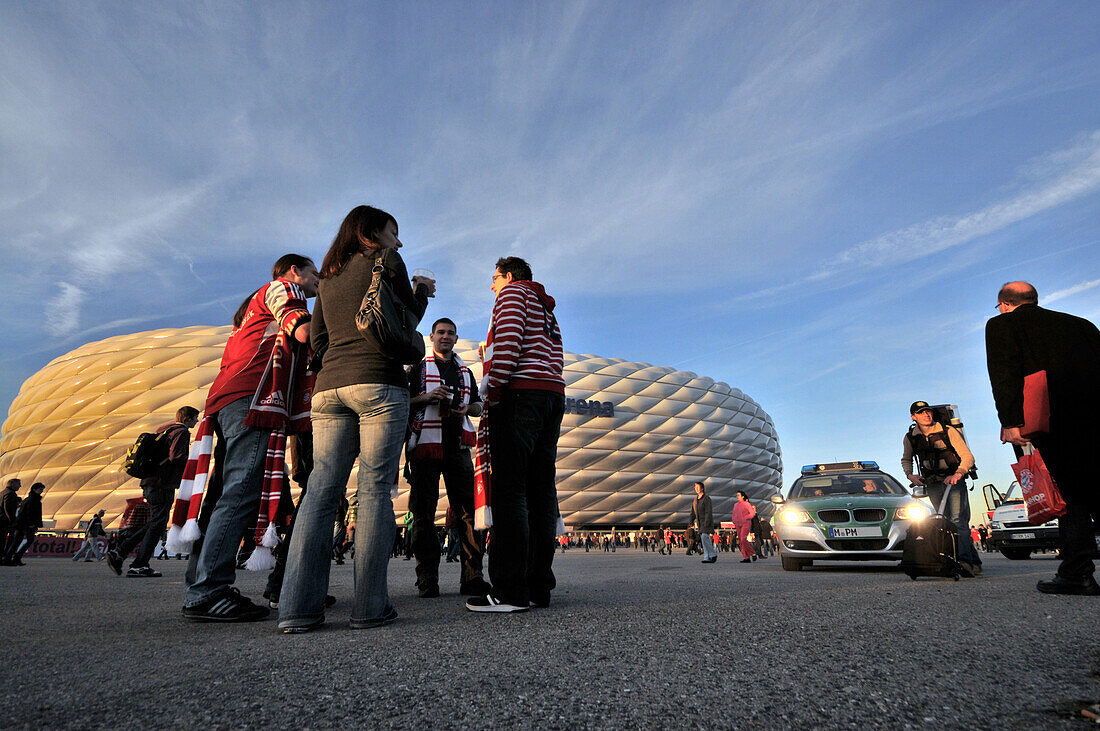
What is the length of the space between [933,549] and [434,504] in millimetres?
3912

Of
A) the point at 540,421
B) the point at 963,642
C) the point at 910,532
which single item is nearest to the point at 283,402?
the point at 540,421

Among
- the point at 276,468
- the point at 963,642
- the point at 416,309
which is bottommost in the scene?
the point at 963,642

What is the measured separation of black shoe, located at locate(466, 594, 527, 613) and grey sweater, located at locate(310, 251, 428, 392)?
3.77 ft

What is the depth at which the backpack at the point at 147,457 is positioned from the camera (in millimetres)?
6516

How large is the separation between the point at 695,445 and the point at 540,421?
48257 millimetres

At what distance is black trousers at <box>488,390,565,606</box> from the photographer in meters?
2.98

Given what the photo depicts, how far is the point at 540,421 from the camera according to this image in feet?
10.6

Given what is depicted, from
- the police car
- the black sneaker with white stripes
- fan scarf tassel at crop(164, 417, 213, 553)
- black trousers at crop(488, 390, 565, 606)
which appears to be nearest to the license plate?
the police car

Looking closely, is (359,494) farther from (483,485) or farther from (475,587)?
(475,587)

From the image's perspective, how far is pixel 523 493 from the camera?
311cm

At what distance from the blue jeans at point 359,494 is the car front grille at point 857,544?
531 cm

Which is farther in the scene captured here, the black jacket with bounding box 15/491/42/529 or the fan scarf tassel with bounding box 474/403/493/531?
the black jacket with bounding box 15/491/42/529

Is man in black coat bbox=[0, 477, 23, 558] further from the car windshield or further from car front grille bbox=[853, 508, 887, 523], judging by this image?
car front grille bbox=[853, 508, 887, 523]

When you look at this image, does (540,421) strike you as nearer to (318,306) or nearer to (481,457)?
(481,457)
